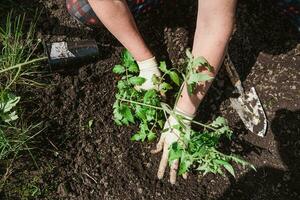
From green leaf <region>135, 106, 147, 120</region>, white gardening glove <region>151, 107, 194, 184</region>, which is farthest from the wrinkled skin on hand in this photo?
green leaf <region>135, 106, 147, 120</region>

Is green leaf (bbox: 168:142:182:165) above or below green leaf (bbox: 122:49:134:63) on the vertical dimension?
below

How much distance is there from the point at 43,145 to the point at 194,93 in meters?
0.81

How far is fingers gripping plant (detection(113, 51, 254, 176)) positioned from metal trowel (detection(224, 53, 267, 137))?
0.82 ft

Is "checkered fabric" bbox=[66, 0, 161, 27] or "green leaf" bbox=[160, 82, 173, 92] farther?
"checkered fabric" bbox=[66, 0, 161, 27]

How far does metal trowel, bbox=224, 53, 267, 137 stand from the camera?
6.86 feet

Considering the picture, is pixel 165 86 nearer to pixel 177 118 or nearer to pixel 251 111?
pixel 177 118

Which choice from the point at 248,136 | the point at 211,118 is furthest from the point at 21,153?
the point at 248,136

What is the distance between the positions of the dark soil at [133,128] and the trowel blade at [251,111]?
0.03 meters

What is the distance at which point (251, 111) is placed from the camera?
212 cm

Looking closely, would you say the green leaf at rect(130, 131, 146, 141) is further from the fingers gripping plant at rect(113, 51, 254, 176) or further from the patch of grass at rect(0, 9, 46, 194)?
the patch of grass at rect(0, 9, 46, 194)

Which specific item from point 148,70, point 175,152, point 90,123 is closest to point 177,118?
point 175,152

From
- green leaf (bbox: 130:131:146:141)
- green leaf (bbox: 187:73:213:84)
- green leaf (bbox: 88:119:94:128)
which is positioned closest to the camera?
green leaf (bbox: 187:73:213:84)

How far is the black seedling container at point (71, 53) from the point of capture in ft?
6.83

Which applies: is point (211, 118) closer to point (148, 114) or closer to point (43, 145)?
point (148, 114)
